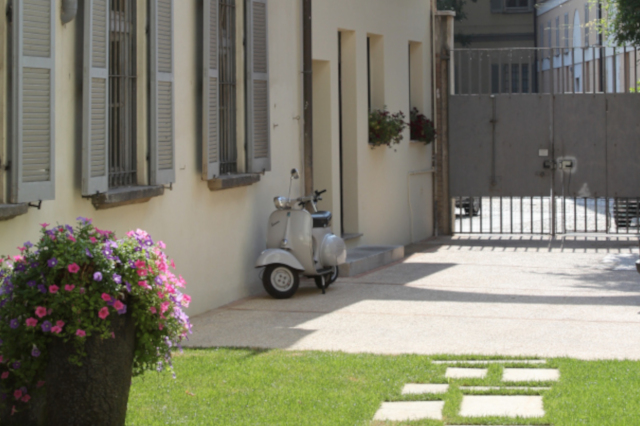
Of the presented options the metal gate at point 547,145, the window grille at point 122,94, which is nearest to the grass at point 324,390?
the window grille at point 122,94

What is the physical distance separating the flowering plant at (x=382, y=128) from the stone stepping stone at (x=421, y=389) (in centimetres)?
844

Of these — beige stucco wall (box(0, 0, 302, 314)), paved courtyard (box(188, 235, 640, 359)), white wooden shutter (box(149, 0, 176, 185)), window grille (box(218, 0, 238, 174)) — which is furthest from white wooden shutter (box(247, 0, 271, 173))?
white wooden shutter (box(149, 0, 176, 185))

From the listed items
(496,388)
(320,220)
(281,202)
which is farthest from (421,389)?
(320,220)

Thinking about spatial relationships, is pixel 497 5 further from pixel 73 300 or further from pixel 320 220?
pixel 73 300

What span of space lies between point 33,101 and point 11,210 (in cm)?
75

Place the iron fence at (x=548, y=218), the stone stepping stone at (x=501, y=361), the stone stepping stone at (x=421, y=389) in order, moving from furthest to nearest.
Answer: the iron fence at (x=548, y=218) < the stone stepping stone at (x=501, y=361) < the stone stepping stone at (x=421, y=389)

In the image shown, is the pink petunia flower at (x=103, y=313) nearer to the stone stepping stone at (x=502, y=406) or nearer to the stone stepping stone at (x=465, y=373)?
the stone stepping stone at (x=502, y=406)

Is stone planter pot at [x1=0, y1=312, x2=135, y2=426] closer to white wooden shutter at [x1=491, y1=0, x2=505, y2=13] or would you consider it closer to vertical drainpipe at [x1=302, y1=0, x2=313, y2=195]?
vertical drainpipe at [x1=302, y1=0, x2=313, y2=195]

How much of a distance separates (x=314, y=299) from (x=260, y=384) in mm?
4053

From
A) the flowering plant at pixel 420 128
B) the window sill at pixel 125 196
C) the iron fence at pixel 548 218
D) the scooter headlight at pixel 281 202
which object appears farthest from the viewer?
the iron fence at pixel 548 218

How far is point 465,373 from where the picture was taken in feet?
20.2

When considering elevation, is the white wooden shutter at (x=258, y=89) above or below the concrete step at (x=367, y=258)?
above

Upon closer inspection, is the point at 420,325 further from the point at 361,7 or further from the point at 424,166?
the point at 424,166

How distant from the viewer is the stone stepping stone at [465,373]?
6035 millimetres
